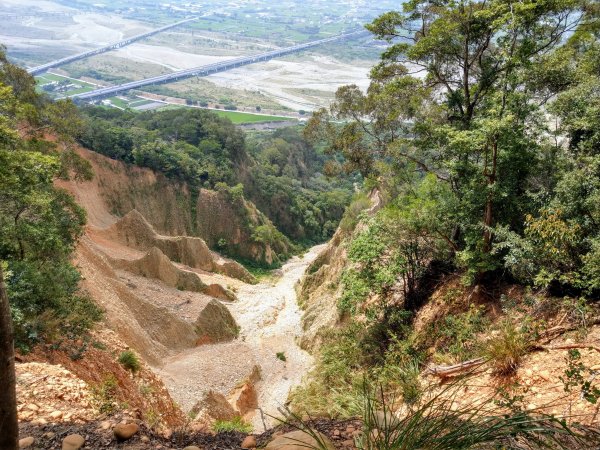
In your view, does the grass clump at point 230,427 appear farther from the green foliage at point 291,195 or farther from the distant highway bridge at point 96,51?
the distant highway bridge at point 96,51

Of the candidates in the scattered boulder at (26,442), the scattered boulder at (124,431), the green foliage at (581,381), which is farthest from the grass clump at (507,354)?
the scattered boulder at (26,442)

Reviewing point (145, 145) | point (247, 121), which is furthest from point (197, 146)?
point (247, 121)

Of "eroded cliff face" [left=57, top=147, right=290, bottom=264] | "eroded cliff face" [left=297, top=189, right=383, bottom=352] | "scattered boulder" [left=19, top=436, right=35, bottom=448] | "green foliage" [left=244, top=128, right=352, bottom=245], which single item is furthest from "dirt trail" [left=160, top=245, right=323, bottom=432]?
"green foliage" [left=244, top=128, right=352, bottom=245]

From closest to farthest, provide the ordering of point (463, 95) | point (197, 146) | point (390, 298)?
1. point (463, 95)
2. point (390, 298)
3. point (197, 146)

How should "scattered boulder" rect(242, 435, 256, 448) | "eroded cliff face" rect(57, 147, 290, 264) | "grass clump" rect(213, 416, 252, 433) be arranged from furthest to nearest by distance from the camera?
"eroded cliff face" rect(57, 147, 290, 264) → "grass clump" rect(213, 416, 252, 433) → "scattered boulder" rect(242, 435, 256, 448)

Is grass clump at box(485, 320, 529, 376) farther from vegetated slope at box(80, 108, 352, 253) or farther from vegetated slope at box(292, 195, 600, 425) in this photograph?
vegetated slope at box(80, 108, 352, 253)

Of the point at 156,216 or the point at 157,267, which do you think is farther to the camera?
the point at 156,216

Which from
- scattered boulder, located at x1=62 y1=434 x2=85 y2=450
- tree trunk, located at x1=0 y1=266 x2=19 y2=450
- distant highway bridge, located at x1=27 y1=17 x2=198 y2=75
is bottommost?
scattered boulder, located at x1=62 y1=434 x2=85 y2=450

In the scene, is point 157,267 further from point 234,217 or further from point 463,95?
point 463,95
